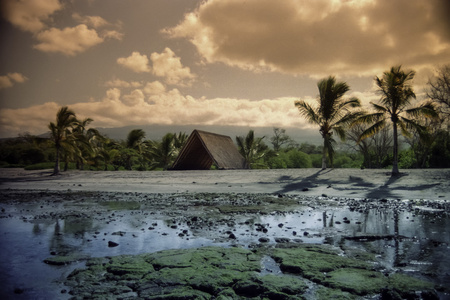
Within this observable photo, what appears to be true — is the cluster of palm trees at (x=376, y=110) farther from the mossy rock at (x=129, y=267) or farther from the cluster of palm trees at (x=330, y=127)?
the mossy rock at (x=129, y=267)

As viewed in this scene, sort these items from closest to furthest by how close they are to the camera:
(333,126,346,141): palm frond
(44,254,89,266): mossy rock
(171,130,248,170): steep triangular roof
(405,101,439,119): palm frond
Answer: (44,254,89,266): mossy rock, (405,101,439,119): palm frond, (333,126,346,141): palm frond, (171,130,248,170): steep triangular roof

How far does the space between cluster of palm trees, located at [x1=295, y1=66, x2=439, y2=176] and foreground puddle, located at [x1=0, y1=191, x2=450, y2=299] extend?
969 cm

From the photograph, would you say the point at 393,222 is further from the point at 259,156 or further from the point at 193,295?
the point at 259,156

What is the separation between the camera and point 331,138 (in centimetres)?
2147

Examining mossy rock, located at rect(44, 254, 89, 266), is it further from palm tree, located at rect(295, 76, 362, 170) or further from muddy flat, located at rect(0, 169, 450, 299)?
palm tree, located at rect(295, 76, 362, 170)

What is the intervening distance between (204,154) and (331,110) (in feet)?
44.2

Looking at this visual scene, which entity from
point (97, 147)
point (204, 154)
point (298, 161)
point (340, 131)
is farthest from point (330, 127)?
point (298, 161)

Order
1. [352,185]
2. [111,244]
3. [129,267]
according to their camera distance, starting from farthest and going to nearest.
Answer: [352,185] → [111,244] → [129,267]

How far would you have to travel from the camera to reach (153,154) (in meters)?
44.4

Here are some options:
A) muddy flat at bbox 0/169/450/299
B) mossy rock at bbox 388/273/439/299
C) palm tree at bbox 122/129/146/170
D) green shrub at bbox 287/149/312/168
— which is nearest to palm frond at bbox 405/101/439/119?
muddy flat at bbox 0/169/450/299

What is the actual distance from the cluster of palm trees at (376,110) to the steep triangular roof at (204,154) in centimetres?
810

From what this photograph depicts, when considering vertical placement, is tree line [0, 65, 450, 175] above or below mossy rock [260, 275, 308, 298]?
above

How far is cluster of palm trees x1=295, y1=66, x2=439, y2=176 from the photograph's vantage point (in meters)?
17.8

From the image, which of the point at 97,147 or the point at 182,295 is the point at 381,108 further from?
the point at 97,147
